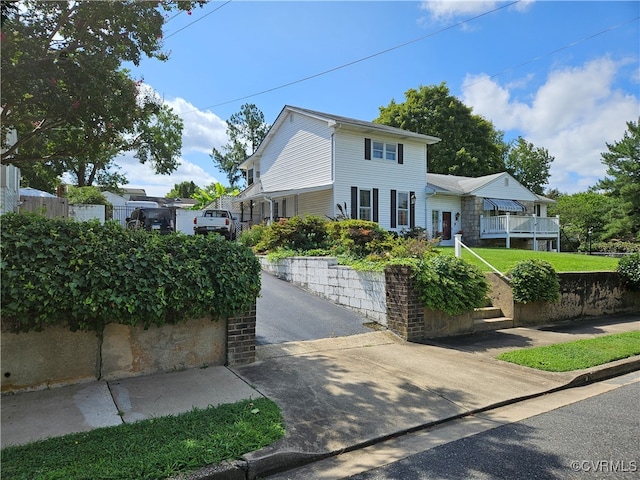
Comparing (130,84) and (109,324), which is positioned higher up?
(130,84)

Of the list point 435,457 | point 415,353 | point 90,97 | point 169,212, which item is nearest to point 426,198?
point 169,212

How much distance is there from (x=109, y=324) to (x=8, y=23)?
4456 millimetres

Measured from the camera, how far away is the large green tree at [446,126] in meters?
37.4

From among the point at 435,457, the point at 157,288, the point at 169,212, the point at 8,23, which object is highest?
the point at 8,23

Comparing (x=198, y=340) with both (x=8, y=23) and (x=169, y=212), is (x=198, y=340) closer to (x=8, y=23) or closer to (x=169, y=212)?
(x=8, y=23)

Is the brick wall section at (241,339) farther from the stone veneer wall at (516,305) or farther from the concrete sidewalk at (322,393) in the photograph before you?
the stone veneer wall at (516,305)

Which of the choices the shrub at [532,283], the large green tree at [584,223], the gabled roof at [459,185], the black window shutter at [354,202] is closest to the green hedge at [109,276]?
the shrub at [532,283]

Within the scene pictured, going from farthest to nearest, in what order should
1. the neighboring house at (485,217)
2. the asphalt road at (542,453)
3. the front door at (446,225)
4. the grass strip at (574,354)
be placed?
the front door at (446,225), the neighboring house at (485,217), the grass strip at (574,354), the asphalt road at (542,453)

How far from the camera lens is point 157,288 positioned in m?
4.73

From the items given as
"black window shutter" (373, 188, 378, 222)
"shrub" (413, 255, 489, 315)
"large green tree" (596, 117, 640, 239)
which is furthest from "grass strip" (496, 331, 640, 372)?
"large green tree" (596, 117, 640, 239)

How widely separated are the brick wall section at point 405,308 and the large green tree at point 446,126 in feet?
106

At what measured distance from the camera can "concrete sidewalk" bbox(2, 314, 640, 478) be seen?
3719 mm

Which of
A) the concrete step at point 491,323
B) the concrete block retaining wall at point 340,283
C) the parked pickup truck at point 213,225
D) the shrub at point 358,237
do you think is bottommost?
the concrete step at point 491,323

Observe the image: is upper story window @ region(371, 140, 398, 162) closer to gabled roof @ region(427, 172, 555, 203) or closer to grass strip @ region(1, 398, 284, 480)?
gabled roof @ region(427, 172, 555, 203)
